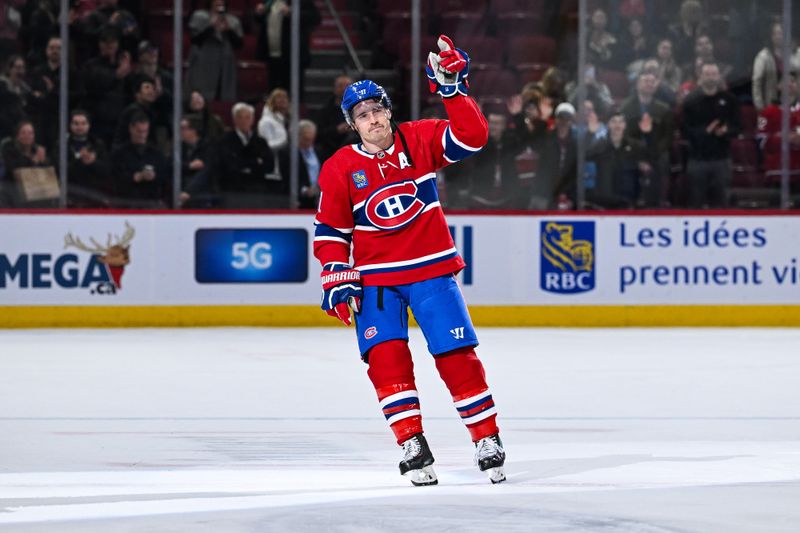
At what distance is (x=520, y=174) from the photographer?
39.5 feet

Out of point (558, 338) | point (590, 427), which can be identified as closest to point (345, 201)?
point (590, 427)

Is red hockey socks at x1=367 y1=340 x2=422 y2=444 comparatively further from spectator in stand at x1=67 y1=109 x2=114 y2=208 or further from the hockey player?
spectator in stand at x1=67 y1=109 x2=114 y2=208

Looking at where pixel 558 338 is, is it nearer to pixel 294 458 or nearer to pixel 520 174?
pixel 520 174

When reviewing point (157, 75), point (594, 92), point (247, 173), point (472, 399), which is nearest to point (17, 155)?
point (157, 75)

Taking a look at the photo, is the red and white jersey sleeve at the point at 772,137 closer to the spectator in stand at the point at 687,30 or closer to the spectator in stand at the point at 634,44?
the spectator in stand at the point at 687,30

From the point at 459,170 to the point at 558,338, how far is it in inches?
71.2

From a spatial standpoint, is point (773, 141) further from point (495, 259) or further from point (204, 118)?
point (204, 118)

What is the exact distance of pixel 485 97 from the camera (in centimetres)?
1220

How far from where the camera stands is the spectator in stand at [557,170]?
39.4 ft

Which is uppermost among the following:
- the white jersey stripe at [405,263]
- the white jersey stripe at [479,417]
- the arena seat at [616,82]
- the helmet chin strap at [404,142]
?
the arena seat at [616,82]

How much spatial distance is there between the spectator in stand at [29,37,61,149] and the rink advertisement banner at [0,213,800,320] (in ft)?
2.07

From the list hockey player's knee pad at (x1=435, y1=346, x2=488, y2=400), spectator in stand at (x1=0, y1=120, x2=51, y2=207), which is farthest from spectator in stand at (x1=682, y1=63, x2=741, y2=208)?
hockey player's knee pad at (x1=435, y1=346, x2=488, y2=400)

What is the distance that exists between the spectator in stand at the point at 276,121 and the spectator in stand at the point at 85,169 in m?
1.19

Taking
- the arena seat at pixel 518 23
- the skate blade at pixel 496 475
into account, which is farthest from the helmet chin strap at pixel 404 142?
the arena seat at pixel 518 23
